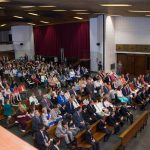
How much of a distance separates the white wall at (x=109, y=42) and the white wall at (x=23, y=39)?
11.5m

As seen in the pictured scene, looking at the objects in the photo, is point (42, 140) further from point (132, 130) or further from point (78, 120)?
point (132, 130)

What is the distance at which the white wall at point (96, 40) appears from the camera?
19641 mm

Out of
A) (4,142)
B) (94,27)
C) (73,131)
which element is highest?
(94,27)

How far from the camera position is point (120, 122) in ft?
30.4

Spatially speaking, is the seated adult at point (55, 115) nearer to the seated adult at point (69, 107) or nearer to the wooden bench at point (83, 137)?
the seated adult at point (69, 107)

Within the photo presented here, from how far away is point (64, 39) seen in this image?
2483 centimetres

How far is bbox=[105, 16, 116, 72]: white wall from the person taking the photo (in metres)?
19.5

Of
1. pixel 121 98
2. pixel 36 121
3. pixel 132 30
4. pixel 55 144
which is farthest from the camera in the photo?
pixel 132 30

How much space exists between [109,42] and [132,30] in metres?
2.04

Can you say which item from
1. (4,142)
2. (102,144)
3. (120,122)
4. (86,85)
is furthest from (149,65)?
(4,142)

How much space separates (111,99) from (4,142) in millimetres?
9989

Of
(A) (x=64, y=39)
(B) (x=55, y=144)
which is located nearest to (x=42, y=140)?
(B) (x=55, y=144)

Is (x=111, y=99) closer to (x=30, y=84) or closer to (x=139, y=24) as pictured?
(x=30, y=84)

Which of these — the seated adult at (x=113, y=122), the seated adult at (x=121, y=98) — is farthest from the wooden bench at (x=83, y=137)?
the seated adult at (x=121, y=98)
